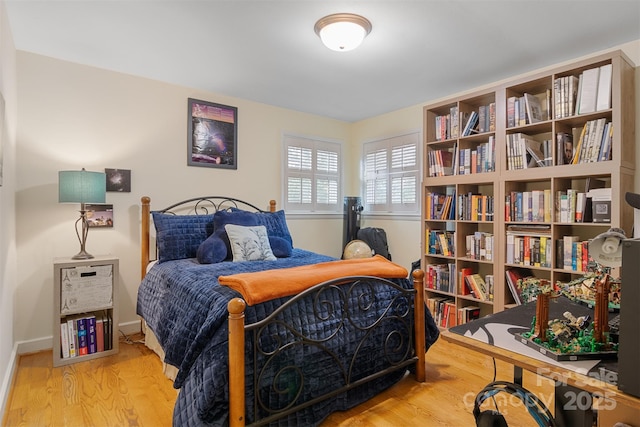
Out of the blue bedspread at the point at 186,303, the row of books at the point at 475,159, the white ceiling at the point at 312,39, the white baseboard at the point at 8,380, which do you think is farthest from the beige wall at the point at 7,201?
the row of books at the point at 475,159

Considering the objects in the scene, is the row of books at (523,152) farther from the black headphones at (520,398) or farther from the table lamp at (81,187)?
the table lamp at (81,187)

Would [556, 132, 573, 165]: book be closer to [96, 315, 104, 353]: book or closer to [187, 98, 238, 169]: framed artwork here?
[187, 98, 238, 169]: framed artwork

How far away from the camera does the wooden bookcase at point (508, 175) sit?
92.3 inches

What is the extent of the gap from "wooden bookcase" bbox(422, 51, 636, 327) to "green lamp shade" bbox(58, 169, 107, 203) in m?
2.84

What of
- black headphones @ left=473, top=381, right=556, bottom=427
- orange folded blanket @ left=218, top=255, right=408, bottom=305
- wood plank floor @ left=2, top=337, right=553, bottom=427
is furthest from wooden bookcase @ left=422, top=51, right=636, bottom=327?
black headphones @ left=473, top=381, right=556, bottom=427

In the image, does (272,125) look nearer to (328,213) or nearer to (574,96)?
(328,213)

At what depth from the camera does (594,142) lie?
2.43m

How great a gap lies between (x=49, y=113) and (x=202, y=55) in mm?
1316

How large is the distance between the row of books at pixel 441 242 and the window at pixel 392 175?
531 mm

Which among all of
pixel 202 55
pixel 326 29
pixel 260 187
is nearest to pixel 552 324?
pixel 326 29

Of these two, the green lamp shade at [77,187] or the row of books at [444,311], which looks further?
the row of books at [444,311]

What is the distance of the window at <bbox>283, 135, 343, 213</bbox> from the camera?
13.9ft

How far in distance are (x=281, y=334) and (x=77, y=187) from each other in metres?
1.94

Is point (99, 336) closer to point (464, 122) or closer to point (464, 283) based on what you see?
point (464, 283)
